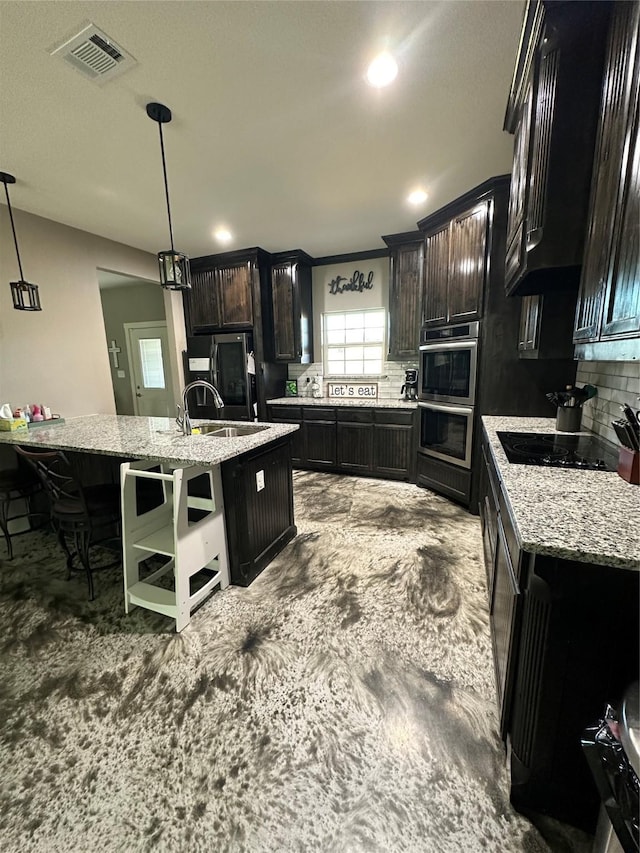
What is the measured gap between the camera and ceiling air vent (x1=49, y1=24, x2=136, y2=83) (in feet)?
4.79

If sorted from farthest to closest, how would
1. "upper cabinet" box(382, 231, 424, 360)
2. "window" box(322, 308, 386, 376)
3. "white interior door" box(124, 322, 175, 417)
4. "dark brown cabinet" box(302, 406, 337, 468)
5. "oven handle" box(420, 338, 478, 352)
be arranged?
"white interior door" box(124, 322, 175, 417)
"window" box(322, 308, 386, 376)
"dark brown cabinet" box(302, 406, 337, 468)
"upper cabinet" box(382, 231, 424, 360)
"oven handle" box(420, 338, 478, 352)

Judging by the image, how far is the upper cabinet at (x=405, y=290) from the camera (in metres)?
3.73

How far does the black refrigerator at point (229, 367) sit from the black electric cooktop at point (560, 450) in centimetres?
309

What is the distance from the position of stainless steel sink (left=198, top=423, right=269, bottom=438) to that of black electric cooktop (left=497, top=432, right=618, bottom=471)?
167 centimetres

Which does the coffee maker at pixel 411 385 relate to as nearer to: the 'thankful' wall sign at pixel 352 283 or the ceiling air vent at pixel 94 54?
the 'thankful' wall sign at pixel 352 283

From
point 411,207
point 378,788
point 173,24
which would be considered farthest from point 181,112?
→ point 378,788

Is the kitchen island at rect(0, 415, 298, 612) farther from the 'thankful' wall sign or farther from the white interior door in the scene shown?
the white interior door

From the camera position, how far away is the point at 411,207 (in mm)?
3107

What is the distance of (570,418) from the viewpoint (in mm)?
2129

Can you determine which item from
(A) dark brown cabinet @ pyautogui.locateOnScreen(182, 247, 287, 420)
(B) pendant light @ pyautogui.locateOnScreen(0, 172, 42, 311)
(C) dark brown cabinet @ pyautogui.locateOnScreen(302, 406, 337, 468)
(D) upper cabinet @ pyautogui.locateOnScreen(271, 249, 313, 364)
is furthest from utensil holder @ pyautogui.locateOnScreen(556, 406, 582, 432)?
(B) pendant light @ pyautogui.locateOnScreen(0, 172, 42, 311)

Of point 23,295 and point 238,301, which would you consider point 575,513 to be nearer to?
point 23,295

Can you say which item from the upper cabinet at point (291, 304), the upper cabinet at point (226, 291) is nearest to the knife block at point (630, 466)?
the upper cabinet at point (291, 304)

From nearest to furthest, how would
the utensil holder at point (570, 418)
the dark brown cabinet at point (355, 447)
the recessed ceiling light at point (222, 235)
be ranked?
1. the utensil holder at point (570, 418)
2. the recessed ceiling light at point (222, 235)
3. the dark brown cabinet at point (355, 447)

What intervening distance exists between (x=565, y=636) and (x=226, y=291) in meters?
4.58
